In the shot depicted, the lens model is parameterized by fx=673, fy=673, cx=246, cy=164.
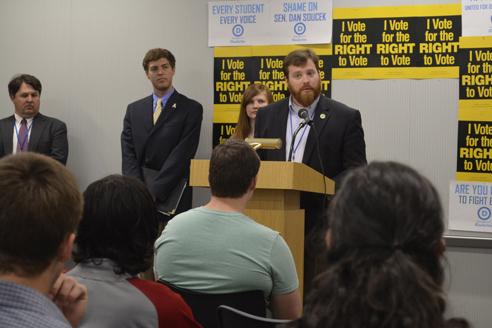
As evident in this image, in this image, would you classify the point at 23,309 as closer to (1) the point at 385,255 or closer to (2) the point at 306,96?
(1) the point at 385,255

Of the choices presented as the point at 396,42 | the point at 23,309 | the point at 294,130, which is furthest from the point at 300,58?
the point at 23,309

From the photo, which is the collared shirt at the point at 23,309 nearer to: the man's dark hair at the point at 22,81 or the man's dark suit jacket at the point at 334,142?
the man's dark suit jacket at the point at 334,142

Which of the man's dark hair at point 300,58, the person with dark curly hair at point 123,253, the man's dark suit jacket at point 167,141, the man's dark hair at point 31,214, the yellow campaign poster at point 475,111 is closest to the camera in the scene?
the man's dark hair at point 31,214

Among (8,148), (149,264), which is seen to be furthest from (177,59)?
(149,264)

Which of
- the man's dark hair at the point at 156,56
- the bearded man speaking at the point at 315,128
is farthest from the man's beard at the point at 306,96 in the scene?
the man's dark hair at the point at 156,56

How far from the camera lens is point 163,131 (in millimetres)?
4992

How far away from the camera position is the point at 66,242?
3.84 feet

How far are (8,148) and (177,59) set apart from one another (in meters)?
1.52

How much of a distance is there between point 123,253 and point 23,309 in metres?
0.66

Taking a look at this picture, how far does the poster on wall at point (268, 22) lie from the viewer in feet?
16.4

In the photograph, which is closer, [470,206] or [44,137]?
[470,206]

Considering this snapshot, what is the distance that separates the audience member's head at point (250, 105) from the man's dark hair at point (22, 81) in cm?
178

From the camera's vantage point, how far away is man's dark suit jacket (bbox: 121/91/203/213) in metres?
4.93

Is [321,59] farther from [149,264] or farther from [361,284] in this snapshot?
[361,284]
